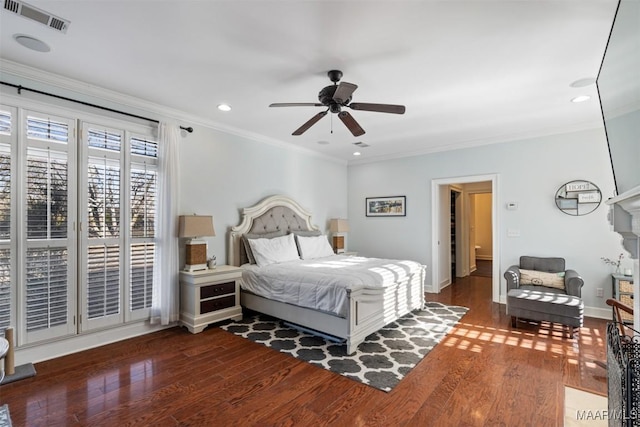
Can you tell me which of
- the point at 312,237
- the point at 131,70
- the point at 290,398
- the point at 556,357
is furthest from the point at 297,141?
the point at 556,357

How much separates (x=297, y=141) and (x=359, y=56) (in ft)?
9.12

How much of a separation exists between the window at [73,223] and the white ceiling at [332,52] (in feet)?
1.86

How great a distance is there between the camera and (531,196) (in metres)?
4.62

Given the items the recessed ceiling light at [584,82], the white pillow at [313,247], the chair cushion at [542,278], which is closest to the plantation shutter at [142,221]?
the white pillow at [313,247]

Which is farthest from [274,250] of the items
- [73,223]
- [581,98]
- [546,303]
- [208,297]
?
[581,98]

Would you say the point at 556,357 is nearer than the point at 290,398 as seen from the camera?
No

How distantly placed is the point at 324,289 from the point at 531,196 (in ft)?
11.9

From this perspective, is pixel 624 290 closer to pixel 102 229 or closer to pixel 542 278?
pixel 542 278

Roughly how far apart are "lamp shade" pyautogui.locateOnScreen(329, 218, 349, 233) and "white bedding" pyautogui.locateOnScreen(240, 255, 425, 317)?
67.1 inches

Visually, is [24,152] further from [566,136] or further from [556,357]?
[566,136]

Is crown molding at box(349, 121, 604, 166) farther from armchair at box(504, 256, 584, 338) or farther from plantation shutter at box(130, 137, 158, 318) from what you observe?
plantation shutter at box(130, 137, 158, 318)

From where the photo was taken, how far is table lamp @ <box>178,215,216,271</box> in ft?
12.0

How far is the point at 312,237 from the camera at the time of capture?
524 cm

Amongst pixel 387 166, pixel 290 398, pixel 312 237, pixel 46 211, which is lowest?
pixel 290 398
